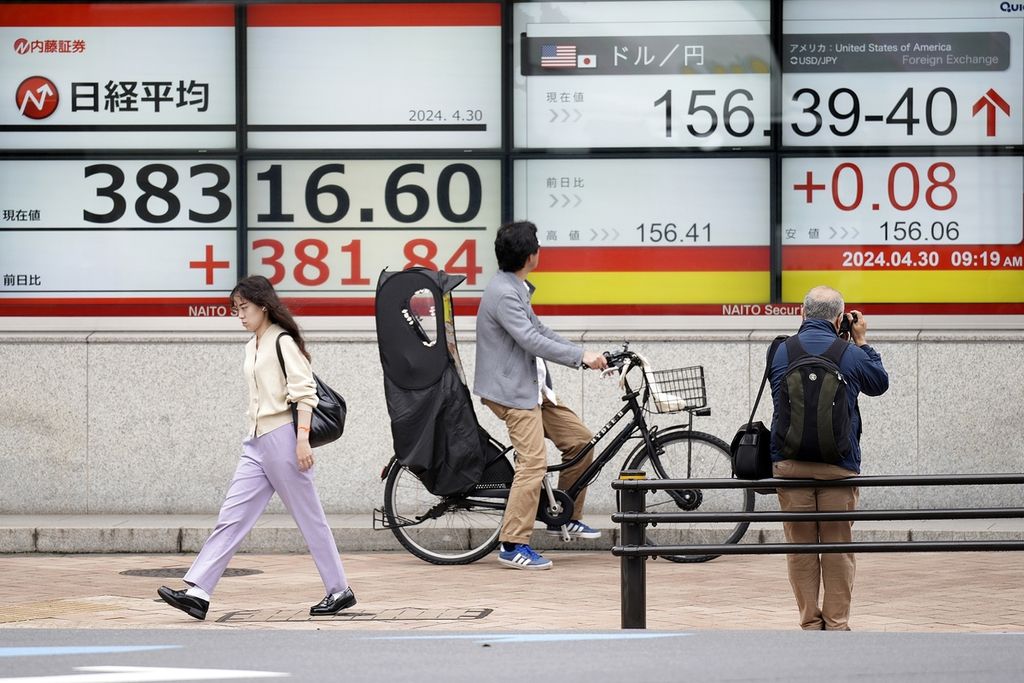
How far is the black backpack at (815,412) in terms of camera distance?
725 cm

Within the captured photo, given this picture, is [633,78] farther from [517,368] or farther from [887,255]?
[517,368]

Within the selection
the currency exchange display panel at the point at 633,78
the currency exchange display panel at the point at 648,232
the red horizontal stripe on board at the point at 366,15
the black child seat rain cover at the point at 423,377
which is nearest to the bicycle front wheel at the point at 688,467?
the black child seat rain cover at the point at 423,377

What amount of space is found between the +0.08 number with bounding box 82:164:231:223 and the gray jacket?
3.25 m

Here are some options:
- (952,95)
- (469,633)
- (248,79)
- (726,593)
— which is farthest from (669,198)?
(469,633)

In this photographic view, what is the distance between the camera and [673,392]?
10.5m

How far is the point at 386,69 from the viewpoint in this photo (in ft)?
41.5

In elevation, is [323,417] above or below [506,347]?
below

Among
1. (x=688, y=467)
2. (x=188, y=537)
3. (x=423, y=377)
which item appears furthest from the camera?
(x=188, y=537)

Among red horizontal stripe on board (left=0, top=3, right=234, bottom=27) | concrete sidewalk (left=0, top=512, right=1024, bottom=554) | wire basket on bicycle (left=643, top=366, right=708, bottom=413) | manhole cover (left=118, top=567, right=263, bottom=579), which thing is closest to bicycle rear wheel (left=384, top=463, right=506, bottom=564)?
concrete sidewalk (left=0, top=512, right=1024, bottom=554)

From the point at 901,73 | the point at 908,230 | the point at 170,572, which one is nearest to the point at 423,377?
the point at 170,572

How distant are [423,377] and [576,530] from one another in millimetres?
1383

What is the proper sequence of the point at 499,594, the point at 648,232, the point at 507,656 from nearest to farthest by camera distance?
the point at 507,656
the point at 499,594
the point at 648,232

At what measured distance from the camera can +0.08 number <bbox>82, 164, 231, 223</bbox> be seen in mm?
12648

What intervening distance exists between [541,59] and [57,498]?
4644 millimetres
